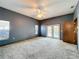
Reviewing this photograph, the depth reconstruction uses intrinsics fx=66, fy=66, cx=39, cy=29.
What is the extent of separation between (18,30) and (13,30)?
1.81 ft

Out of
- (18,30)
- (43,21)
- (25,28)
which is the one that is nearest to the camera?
(18,30)

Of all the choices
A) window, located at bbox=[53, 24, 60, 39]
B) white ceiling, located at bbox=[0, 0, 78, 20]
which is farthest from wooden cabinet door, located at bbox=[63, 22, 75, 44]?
window, located at bbox=[53, 24, 60, 39]

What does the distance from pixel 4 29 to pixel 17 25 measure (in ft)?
3.99

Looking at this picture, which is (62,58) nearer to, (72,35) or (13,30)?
(72,35)

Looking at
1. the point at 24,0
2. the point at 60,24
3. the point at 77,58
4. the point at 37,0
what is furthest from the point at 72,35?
the point at 24,0

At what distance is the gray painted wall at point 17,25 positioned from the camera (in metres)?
4.95

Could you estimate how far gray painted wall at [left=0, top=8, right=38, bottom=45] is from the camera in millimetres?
4955

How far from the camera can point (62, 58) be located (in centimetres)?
263

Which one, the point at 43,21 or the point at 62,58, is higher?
the point at 43,21

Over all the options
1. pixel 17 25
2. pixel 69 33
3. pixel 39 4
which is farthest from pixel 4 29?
pixel 69 33

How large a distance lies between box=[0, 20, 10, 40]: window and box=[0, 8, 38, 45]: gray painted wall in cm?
26

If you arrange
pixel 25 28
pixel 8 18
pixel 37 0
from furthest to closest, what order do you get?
1. pixel 25 28
2. pixel 8 18
3. pixel 37 0

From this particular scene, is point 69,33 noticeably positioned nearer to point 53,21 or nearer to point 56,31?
point 56,31

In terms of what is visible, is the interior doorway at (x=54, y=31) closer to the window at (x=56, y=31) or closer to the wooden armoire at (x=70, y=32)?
the window at (x=56, y=31)
